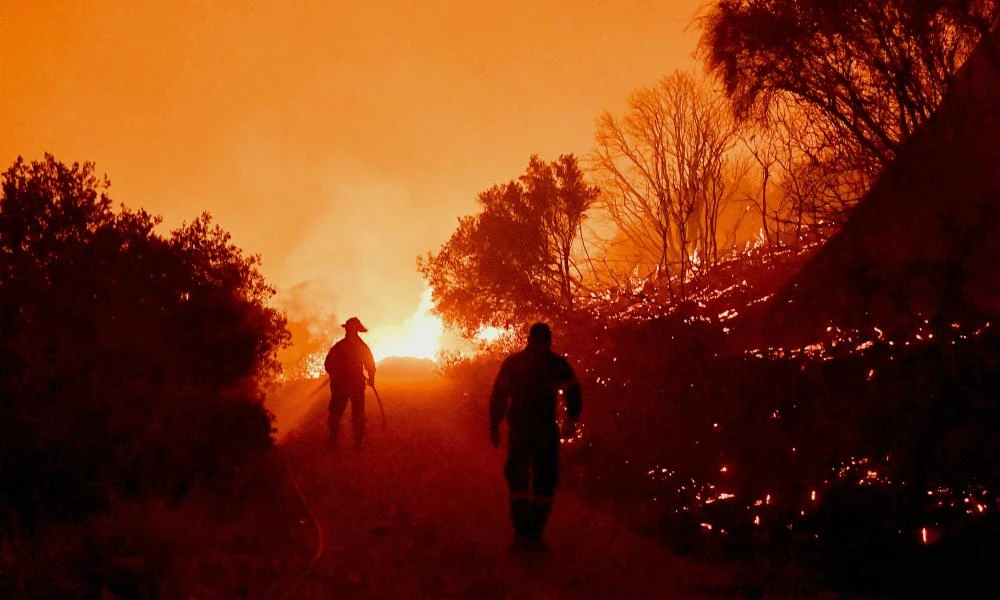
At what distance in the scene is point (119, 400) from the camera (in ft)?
22.2

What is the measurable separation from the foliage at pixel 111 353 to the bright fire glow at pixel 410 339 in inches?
920

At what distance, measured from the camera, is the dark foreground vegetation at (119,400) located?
5.03 m

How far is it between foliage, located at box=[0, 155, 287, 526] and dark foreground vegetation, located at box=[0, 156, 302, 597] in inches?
0.6

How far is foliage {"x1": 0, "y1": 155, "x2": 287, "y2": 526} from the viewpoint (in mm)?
6094

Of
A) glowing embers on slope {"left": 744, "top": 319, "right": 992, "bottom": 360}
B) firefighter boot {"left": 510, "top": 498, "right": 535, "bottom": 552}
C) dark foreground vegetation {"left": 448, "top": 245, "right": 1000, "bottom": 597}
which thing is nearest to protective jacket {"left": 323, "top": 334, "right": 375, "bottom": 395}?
dark foreground vegetation {"left": 448, "top": 245, "right": 1000, "bottom": 597}

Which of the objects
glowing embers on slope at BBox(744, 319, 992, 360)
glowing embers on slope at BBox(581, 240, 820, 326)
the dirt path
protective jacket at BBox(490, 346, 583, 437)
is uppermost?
glowing embers on slope at BBox(581, 240, 820, 326)

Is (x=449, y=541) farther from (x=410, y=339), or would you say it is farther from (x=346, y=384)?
(x=410, y=339)

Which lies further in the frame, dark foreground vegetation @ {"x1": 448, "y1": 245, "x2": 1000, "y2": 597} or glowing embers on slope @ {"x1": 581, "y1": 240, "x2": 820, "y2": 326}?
glowing embers on slope @ {"x1": 581, "y1": 240, "x2": 820, "y2": 326}

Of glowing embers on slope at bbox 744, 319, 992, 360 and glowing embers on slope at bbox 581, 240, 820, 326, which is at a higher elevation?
glowing embers on slope at bbox 581, 240, 820, 326

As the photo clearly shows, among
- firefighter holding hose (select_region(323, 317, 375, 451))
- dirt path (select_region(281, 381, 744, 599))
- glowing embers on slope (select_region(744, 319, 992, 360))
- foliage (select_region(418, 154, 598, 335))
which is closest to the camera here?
dirt path (select_region(281, 381, 744, 599))

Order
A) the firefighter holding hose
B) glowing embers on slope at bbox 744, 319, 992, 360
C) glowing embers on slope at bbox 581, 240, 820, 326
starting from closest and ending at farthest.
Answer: glowing embers on slope at bbox 744, 319, 992, 360
the firefighter holding hose
glowing embers on slope at bbox 581, 240, 820, 326

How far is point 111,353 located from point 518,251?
48.0ft

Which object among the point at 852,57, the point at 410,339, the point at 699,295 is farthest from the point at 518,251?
the point at 410,339

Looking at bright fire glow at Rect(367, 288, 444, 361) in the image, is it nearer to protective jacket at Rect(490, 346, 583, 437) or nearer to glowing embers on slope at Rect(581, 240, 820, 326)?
glowing embers on slope at Rect(581, 240, 820, 326)
